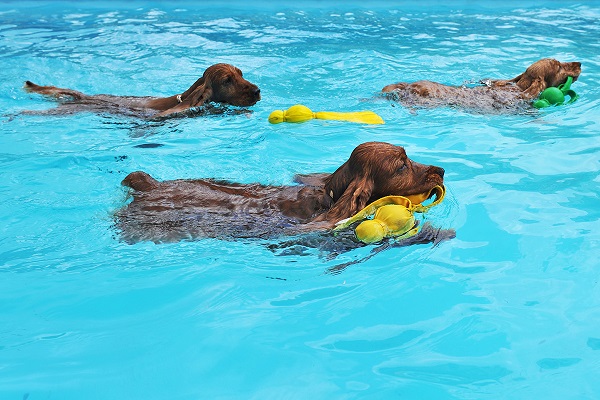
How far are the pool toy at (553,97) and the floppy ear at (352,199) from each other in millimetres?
4427

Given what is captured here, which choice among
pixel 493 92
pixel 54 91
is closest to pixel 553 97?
pixel 493 92

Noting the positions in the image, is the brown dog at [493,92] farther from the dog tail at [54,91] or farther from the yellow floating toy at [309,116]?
the dog tail at [54,91]

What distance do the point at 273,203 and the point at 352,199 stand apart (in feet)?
2.52

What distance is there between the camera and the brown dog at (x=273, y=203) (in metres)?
5.02

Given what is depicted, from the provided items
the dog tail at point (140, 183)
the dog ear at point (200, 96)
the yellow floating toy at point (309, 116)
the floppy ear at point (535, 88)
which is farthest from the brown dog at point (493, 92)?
the dog tail at point (140, 183)

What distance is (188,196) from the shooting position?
5.34 metres

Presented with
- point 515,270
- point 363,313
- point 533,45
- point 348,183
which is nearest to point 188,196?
point 348,183

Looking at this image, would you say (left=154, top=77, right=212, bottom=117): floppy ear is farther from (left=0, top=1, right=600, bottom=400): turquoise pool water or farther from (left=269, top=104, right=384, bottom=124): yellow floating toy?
(left=269, top=104, right=384, bottom=124): yellow floating toy

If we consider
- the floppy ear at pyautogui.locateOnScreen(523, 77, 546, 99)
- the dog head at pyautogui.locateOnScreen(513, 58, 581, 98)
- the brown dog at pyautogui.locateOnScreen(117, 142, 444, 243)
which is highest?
the dog head at pyautogui.locateOnScreen(513, 58, 581, 98)

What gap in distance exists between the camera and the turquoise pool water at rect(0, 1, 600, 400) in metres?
3.97

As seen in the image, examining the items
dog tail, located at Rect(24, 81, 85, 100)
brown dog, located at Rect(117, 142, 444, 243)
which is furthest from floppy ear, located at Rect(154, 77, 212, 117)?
brown dog, located at Rect(117, 142, 444, 243)

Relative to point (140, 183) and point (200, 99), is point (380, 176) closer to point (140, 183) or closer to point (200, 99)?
point (140, 183)

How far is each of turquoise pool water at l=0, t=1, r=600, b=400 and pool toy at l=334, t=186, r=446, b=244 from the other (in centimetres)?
32

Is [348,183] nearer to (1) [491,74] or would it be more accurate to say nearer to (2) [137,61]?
(1) [491,74]
